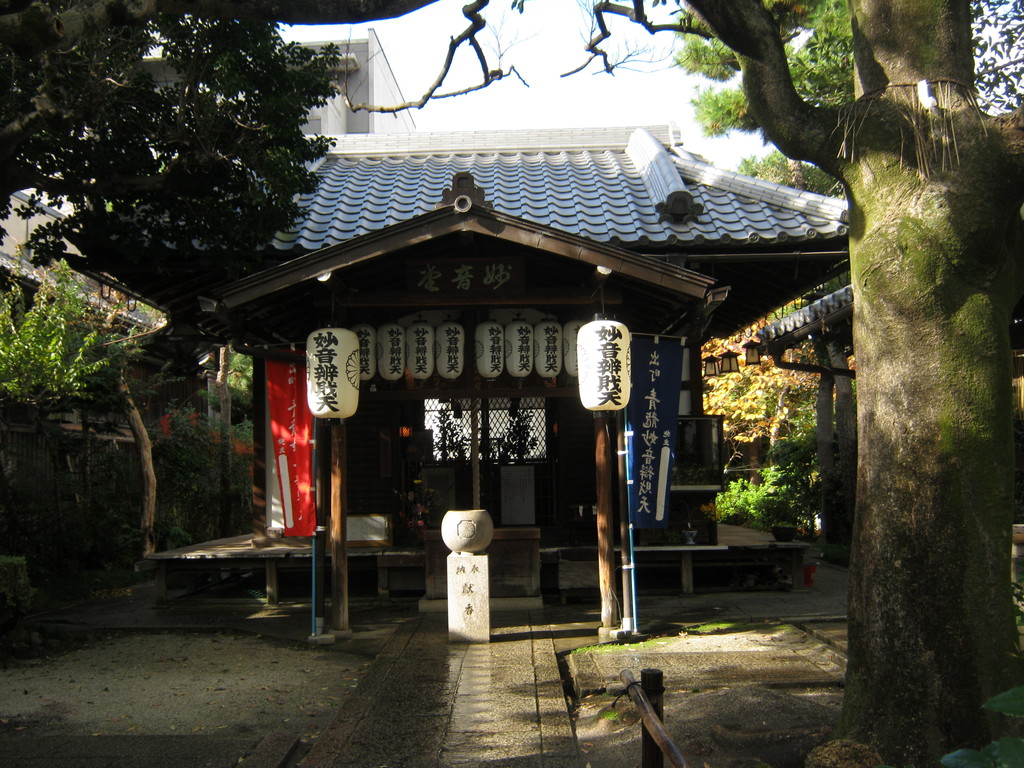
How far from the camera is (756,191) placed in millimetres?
13961

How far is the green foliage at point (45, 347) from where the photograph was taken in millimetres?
13125

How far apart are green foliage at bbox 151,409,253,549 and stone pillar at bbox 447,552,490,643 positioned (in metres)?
10.8

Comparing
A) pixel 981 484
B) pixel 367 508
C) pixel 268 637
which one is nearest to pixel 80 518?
pixel 367 508

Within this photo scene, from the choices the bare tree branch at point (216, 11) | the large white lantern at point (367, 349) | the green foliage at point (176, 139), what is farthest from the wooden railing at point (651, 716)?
the green foliage at point (176, 139)

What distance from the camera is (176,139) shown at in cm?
982

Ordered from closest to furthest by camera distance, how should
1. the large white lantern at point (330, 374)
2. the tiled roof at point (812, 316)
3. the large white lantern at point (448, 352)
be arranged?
the large white lantern at point (330, 374) → the large white lantern at point (448, 352) → the tiled roof at point (812, 316)

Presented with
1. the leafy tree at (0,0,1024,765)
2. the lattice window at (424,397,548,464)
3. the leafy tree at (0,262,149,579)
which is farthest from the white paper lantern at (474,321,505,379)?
the leafy tree at (0,262,149,579)

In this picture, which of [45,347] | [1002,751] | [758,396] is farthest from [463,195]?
[758,396]

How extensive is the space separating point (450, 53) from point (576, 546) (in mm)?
6966

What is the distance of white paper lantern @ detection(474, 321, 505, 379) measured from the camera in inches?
426

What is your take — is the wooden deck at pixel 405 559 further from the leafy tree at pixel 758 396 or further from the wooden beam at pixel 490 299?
the leafy tree at pixel 758 396

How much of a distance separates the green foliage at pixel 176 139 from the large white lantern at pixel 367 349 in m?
1.88

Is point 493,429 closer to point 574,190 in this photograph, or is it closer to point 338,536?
point 574,190

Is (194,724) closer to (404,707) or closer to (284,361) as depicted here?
(404,707)
